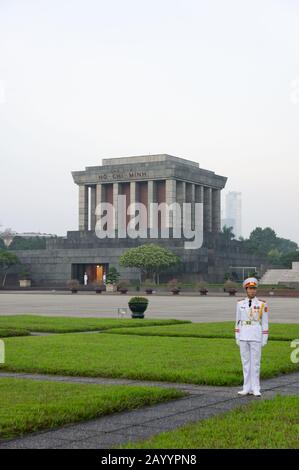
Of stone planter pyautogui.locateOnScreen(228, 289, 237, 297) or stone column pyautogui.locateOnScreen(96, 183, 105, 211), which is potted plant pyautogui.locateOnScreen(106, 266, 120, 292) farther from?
stone column pyautogui.locateOnScreen(96, 183, 105, 211)

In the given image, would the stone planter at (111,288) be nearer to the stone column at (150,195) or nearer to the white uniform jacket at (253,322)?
the stone column at (150,195)

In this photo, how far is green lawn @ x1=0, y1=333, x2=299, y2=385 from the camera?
15148mm

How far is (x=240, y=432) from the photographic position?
9617 mm

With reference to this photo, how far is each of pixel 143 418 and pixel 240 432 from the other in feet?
5.94

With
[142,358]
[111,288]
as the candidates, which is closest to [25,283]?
[111,288]

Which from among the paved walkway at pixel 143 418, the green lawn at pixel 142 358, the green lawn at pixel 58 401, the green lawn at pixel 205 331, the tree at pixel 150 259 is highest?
the tree at pixel 150 259

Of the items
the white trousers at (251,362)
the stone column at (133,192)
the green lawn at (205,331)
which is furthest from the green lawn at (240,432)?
the stone column at (133,192)

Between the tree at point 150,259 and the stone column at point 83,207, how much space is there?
29.3m

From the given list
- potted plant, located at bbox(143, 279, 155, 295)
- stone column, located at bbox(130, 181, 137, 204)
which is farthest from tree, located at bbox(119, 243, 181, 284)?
stone column, located at bbox(130, 181, 137, 204)

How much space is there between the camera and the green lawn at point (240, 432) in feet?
29.1

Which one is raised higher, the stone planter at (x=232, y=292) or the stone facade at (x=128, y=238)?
the stone facade at (x=128, y=238)

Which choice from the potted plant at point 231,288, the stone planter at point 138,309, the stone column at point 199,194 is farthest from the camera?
the stone column at point 199,194

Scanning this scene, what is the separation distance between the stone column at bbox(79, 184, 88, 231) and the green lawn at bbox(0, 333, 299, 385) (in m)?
103
